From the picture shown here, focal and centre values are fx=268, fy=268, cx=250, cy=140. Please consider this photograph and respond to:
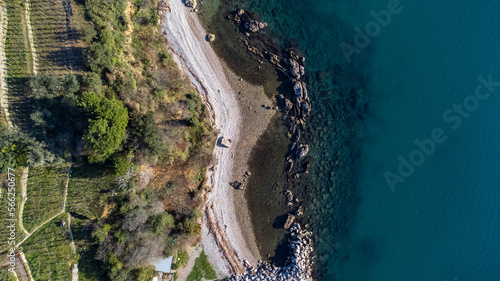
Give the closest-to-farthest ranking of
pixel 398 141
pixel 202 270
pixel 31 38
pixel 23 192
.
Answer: pixel 31 38 → pixel 23 192 → pixel 202 270 → pixel 398 141

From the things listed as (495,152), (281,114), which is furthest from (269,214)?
(495,152)

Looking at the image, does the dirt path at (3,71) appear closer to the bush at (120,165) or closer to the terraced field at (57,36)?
the terraced field at (57,36)

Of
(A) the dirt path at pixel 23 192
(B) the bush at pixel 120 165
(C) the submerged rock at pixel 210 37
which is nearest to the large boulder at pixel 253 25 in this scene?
(C) the submerged rock at pixel 210 37

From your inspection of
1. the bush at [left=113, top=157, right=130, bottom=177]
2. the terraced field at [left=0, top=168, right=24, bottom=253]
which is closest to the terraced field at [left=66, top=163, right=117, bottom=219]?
the bush at [left=113, top=157, right=130, bottom=177]

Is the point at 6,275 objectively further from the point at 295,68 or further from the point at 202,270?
the point at 295,68

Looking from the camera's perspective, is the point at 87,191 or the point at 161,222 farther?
the point at 161,222

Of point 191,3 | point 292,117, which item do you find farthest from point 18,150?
point 292,117
